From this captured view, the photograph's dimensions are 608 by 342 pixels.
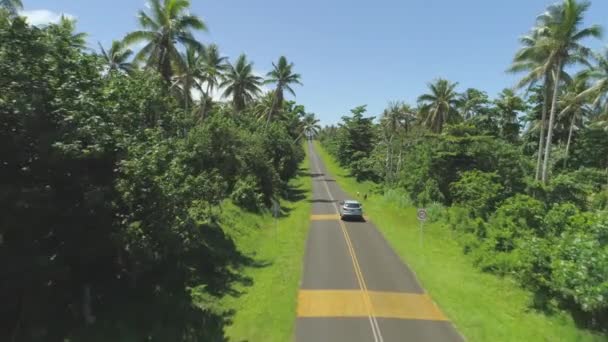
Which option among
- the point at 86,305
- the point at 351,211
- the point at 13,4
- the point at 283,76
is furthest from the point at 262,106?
the point at 86,305

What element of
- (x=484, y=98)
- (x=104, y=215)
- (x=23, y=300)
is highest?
(x=484, y=98)

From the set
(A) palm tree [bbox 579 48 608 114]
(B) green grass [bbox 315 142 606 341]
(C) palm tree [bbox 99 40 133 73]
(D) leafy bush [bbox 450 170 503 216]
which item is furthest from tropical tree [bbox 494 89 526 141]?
(C) palm tree [bbox 99 40 133 73]

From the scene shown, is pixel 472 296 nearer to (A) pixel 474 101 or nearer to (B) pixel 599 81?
(B) pixel 599 81

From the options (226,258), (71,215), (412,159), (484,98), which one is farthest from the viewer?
(484,98)

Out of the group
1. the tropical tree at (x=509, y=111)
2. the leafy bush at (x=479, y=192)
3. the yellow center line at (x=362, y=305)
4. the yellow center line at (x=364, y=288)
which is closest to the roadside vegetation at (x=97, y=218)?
the yellow center line at (x=362, y=305)

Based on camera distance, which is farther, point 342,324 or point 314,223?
point 314,223

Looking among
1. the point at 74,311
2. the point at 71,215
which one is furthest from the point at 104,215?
the point at 74,311

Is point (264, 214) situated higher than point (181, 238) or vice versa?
point (181, 238)

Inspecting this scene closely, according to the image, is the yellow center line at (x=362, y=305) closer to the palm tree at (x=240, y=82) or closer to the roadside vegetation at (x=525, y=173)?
the roadside vegetation at (x=525, y=173)

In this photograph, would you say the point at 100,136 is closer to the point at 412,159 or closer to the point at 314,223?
the point at 314,223
